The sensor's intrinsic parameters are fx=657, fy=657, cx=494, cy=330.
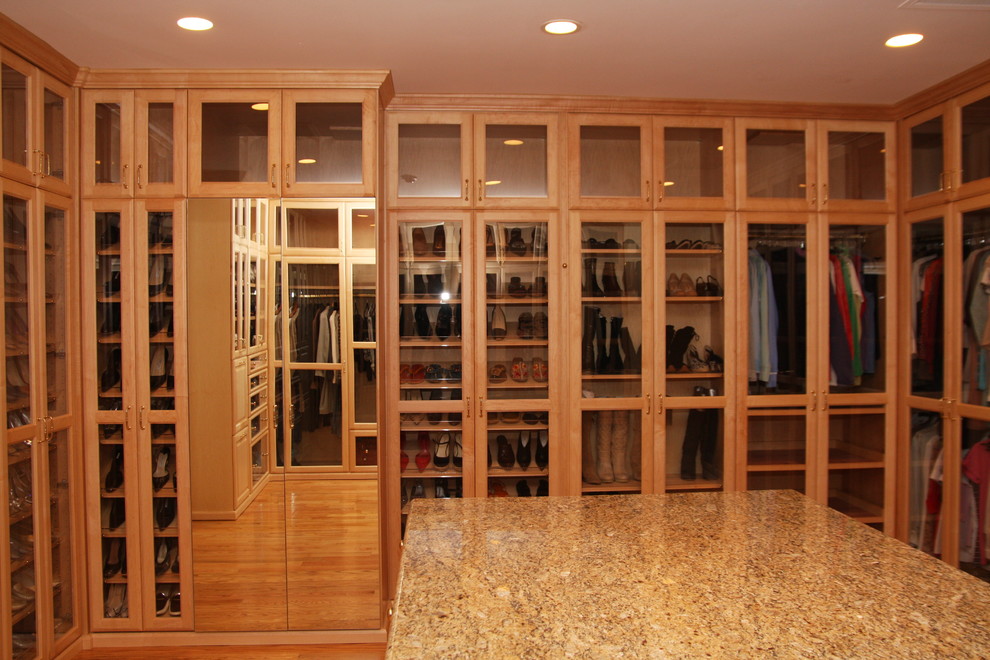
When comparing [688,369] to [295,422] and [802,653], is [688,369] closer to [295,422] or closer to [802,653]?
[295,422]

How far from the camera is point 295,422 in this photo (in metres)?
3.13

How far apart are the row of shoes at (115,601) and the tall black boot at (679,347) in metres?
2.96

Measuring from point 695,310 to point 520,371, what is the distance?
3.32ft

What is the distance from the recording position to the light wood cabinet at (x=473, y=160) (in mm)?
3455

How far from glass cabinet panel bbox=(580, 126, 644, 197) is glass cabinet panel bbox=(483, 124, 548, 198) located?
23 cm

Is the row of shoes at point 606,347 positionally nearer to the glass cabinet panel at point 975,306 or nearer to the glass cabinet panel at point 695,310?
the glass cabinet panel at point 695,310

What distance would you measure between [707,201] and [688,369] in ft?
2.98

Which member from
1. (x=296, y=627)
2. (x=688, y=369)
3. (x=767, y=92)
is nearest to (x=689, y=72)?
(x=767, y=92)

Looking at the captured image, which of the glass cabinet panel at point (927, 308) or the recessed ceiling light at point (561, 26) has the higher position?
the recessed ceiling light at point (561, 26)

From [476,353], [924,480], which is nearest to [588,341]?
[476,353]

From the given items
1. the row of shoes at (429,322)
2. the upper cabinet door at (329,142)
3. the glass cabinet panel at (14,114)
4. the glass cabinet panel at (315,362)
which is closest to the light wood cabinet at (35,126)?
the glass cabinet panel at (14,114)

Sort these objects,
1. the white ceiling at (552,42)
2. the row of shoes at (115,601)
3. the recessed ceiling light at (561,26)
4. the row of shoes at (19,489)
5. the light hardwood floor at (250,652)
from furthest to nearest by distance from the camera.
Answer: the row of shoes at (115,601), the light hardwood floor at (250,652), the row of shoes at (19,489), the recessed ceiling light at (561,26), the white ceiling at (552,42)

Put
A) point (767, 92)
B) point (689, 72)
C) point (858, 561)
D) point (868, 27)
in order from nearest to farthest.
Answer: point (858, 561)
point (868, 27)
point (689, 72)
point (767, 92)

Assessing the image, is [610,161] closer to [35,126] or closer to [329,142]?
[329,142]
